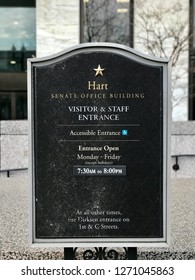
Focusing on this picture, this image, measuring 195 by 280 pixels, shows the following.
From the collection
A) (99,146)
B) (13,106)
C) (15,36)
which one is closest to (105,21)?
(15,36)

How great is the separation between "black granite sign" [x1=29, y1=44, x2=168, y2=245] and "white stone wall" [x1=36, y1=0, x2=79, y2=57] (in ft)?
52.5

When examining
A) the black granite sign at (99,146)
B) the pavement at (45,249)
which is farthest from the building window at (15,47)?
the black granite sign at (99,146)

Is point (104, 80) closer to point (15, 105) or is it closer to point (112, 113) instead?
point (112, 113)

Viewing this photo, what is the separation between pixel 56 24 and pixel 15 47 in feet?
8.18

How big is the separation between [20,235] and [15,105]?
16.5m

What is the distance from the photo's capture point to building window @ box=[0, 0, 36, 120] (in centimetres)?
2083

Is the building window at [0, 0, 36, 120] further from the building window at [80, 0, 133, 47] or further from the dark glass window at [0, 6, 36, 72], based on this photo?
the building window at [80, 0, 133, 47]

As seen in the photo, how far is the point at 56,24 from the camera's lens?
63.9 feet

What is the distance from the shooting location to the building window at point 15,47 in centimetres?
2083

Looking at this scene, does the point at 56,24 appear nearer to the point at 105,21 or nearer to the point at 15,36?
the point at 105,21

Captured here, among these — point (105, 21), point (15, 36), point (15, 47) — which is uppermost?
point (105, 21)

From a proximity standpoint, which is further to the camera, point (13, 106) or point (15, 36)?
point (13, 106)

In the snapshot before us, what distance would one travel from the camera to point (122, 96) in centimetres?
374
